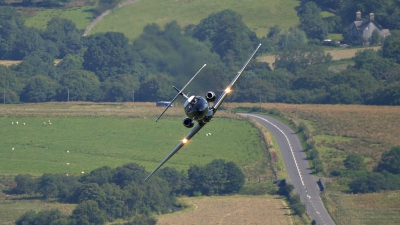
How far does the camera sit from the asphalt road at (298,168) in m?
148

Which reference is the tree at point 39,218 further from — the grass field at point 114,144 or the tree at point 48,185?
the grass field at point 114,144

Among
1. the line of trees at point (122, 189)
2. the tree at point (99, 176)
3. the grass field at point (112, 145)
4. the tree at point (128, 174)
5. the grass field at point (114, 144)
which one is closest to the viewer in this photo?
the line of trees at point (122, 189)

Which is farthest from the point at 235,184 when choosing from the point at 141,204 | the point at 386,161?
the point at 386,161

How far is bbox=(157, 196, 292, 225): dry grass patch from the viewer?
14238cm

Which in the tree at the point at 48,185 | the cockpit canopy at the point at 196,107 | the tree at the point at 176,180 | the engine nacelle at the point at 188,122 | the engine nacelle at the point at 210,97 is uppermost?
the engine nacelle at the point at 210,97

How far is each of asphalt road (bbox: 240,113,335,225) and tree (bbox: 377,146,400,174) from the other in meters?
10.2

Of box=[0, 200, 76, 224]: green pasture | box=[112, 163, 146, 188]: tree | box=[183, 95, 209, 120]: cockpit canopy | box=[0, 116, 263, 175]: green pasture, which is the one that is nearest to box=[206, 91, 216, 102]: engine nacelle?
box=[183, 95, 209, 120]: cockpit canopy

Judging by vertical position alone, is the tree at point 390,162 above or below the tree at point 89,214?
below

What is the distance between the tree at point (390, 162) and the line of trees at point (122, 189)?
21735mm

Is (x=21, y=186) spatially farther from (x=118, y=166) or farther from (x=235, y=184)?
(x=235, y=184)

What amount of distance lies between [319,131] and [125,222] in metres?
45.0

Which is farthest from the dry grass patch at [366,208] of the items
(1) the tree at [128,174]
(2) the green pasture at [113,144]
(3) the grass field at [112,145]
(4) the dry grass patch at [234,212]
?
(1) the tree at [128,174]

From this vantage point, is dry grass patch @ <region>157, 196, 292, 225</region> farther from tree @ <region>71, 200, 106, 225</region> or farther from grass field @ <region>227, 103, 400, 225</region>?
tree @ <region>71, 200, 106, 225</region>

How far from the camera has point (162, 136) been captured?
185250 millimetres
